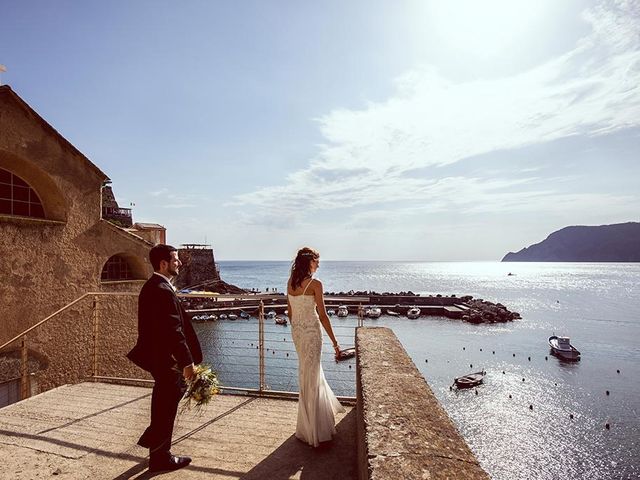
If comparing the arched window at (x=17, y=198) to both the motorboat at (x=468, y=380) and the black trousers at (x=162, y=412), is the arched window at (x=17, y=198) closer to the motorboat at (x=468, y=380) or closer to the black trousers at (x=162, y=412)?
the black trousers at (x=162, y=412)

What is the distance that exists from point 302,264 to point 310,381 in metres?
1.20

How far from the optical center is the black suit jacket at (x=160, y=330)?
3.40 m

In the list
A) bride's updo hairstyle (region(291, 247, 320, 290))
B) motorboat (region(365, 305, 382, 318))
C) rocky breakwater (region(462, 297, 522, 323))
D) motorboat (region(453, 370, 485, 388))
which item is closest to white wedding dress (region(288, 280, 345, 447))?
bride's updo hairstyle (region(291, 247, 320, 290))

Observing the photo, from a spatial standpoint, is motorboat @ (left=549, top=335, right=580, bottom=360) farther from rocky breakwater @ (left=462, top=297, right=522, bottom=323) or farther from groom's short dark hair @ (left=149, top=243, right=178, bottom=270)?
groom's short dark hair @ (left=149, top=243, right=178, bottom=270)

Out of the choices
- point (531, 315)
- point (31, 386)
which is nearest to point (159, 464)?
point (31, 386)

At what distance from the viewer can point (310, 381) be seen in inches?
150

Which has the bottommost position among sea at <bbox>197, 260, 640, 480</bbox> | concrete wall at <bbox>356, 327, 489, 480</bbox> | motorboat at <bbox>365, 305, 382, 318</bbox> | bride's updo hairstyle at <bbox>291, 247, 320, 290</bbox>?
sea at <bbox>197, 260, 640, 480</bbox>

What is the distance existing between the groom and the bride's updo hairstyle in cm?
119

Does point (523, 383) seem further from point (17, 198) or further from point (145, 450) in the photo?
point (17, 198)

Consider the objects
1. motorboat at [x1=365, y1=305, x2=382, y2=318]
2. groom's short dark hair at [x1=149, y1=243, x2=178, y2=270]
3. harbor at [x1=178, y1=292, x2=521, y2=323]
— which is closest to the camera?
groom's short dark hair at [x1=149, y1=243, x2=178, y2=270]

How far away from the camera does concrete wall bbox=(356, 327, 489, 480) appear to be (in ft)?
4.54

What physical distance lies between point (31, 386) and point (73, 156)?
243 inches

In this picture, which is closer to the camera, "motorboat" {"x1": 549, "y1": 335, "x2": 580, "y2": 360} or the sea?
the sea

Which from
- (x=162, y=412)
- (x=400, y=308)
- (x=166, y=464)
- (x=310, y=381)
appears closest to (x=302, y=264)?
(x=310, y=381)
